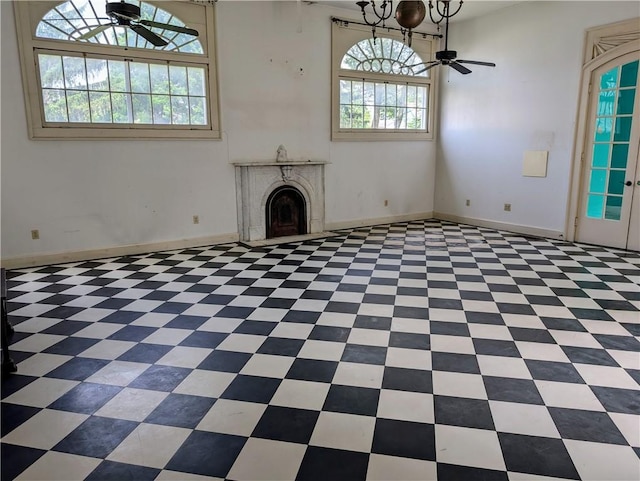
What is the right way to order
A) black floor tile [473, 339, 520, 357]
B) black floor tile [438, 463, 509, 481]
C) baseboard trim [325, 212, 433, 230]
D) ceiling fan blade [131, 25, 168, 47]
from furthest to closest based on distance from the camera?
1. baseboard trim [325, 212, 433, 230]
2. ceiling fan blade [131, 25, 168, 47]
3. black floor tile [473, 339, 520, 357]
4. black floor tile [438, 463, 509, 481]

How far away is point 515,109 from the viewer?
22.6 ft

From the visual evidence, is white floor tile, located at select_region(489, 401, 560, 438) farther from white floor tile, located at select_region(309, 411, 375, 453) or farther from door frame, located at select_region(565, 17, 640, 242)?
door frame, located at select_region(565, 17, 640, 242)

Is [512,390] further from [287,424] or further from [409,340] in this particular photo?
[287,424]

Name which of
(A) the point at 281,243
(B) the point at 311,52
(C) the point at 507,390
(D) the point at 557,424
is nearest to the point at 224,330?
(C) the point at 507,390

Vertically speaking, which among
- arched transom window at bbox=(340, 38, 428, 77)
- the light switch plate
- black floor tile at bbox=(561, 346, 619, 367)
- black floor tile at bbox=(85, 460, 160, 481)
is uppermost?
arched transom window at bbox=(340, 38, 428, 77)

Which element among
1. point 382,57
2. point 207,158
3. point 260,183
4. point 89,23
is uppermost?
point 382,57

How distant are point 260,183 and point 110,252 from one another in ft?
7.15

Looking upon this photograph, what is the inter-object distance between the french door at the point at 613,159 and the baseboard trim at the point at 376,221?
2760mm

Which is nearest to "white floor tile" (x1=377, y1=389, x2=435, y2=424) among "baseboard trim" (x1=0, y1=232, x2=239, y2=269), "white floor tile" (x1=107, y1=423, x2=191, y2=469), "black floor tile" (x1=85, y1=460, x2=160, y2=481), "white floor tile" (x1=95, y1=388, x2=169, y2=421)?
"white floor tile" (x1=107, y1=423, x2=191, y2=469)

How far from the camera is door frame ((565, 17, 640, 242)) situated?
216 inches

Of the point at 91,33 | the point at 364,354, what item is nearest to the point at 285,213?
the point at 91,33

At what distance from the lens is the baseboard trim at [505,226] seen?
6.60 m

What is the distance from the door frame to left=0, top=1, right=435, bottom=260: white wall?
9.24ft

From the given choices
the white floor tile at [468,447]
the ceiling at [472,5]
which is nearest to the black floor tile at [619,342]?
the white floor tile at [468,447]
